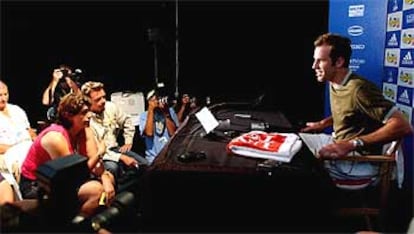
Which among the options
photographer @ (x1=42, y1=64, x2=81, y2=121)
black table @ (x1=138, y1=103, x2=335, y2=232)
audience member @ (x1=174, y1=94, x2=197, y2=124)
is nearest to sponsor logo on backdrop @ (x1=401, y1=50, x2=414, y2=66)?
black table @ (x1=138, y1=103, x2=335, y2=232)

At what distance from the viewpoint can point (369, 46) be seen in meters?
3.44

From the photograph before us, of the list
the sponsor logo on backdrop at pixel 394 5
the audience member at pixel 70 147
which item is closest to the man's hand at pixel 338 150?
the audience member at pixel 70 147

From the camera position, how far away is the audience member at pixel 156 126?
3.25m

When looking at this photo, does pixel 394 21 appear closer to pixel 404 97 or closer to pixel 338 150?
pixel 404 97

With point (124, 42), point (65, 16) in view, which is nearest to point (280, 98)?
point (124, 42)

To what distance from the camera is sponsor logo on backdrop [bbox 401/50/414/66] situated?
9.55 feet

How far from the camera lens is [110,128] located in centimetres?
317

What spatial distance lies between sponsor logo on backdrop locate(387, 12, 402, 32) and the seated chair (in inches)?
56.0

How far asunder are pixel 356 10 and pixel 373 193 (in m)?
1.95

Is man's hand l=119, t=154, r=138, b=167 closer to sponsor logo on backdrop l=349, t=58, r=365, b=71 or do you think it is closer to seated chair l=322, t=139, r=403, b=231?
seated chair l=322, t=139, r=403, b=231

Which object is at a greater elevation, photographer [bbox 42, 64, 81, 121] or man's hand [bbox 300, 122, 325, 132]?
photographer [bbox 42, 64, 81, 121]

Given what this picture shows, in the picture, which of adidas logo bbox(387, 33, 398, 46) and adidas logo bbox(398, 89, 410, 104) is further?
adidas logo bbox(387, 33, 398, 46)

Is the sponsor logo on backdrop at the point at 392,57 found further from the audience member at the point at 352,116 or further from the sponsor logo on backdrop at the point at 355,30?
the audience member at the point at 352,116

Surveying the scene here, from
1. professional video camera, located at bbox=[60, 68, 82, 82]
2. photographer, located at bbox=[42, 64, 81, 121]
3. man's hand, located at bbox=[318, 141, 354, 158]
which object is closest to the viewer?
man's hand, located at bbox=[318, 141, 354, 158]
